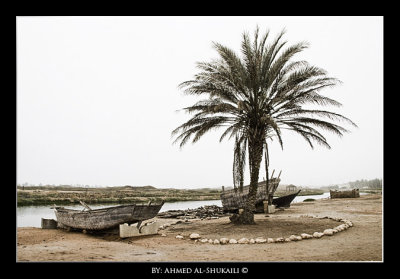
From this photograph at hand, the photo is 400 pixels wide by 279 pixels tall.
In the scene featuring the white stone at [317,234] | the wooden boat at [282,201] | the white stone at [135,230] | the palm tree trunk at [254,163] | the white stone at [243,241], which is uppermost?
the palm tree trunk at [254,163]

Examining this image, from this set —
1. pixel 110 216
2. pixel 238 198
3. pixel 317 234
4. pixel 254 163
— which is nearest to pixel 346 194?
pixel 238 198

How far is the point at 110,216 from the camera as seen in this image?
1143cm

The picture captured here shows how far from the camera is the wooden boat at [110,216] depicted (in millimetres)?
11398

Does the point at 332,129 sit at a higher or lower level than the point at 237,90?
lower

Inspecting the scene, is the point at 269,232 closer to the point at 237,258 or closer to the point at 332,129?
the point at 237,258

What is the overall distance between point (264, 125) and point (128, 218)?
6094 millimetres

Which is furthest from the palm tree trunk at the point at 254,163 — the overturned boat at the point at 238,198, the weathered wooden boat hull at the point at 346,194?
the weathered wooden boat hull at the point at 346,194

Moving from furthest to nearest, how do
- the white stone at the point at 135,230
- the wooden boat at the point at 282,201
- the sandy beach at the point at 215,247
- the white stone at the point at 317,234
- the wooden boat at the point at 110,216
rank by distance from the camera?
the wooden boat at the point at 282,201 < the wooden boat at the point at 110,216 < the white stone at the point at 135,230 < the white stone at the point at 317,234 < the sandy beach at the point at 215,247

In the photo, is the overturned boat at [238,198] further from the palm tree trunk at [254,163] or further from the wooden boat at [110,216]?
the wooden boat at [110,216]

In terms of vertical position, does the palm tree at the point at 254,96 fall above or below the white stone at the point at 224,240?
above

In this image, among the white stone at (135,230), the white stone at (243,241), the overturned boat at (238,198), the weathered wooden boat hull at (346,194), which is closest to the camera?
the white stone at (243,241)
